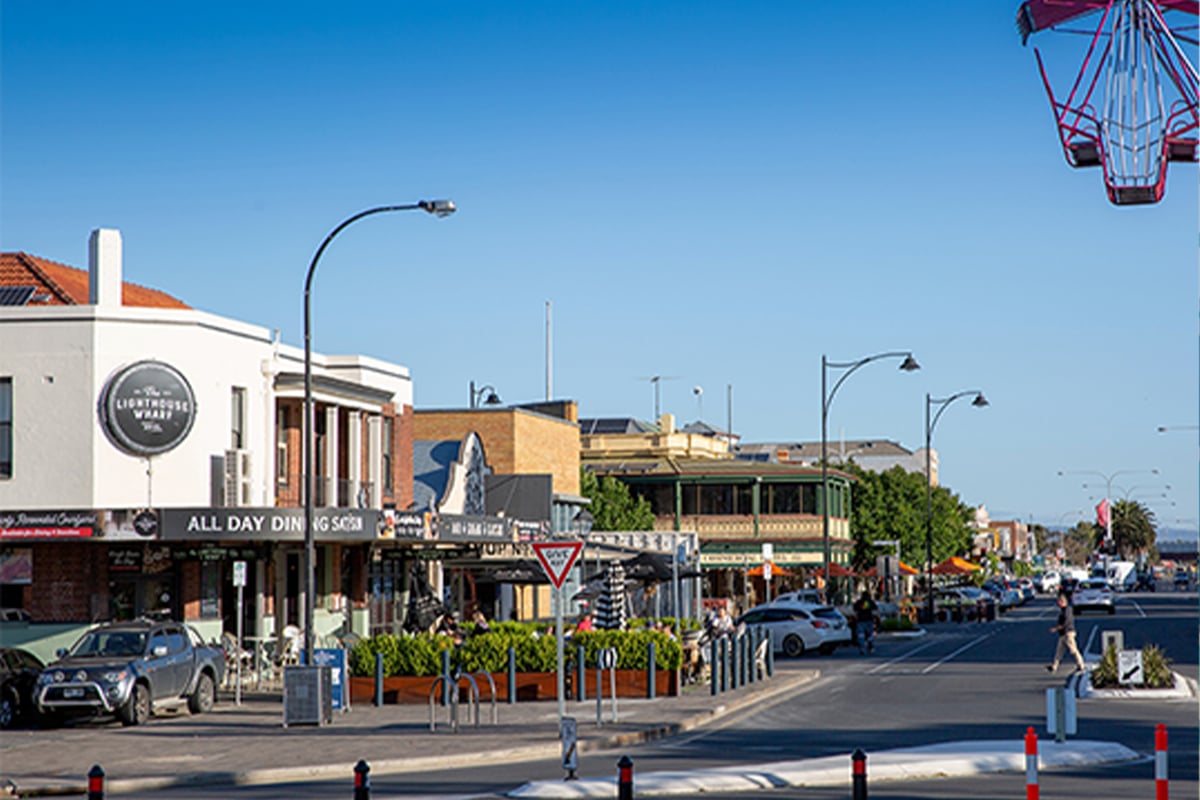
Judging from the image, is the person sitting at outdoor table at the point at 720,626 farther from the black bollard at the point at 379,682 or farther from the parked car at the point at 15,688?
the parked car at the point at 15,688

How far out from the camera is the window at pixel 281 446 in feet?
128

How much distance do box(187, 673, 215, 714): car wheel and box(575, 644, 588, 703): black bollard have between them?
643 cm

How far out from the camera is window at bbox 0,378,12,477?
3469cm

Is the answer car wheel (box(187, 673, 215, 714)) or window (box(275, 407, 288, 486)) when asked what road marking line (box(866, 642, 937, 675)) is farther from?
car wheel (box(187, 673, 215, 714))

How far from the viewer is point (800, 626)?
1816 inches

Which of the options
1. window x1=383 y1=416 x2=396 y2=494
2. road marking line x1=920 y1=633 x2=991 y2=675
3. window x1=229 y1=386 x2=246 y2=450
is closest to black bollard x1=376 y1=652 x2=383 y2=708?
window x1=229 y1=386 x2=246 y2=450

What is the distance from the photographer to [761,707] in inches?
1151

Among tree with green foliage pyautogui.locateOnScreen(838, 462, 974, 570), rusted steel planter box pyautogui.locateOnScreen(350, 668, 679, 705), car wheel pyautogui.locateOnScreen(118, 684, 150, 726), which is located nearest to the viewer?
car wheel pyautogui.locateOnScreen(118, 684, 150, 726)

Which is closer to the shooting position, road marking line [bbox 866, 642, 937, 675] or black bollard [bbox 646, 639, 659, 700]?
black bollard [bbox 646, 639, 659, 700]

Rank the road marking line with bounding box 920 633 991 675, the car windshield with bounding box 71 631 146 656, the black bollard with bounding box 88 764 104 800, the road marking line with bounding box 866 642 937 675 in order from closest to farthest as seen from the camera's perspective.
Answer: the black bollard with bounding box 88 764 104 800
the car windshield with bounding box 71 631 146 656
the road marking line with bounding box 920 633 991 675
the road marking line with bounding box 866 642 937 675

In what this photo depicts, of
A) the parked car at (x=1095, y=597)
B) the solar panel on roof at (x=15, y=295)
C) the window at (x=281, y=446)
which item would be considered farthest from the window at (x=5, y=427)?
the parked car at (x=1095, y=597)

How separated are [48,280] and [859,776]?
109 ft

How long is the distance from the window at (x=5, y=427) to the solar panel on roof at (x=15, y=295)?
16.1 feet

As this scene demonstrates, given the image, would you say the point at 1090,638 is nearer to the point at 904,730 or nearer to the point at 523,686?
the point at 523,686
